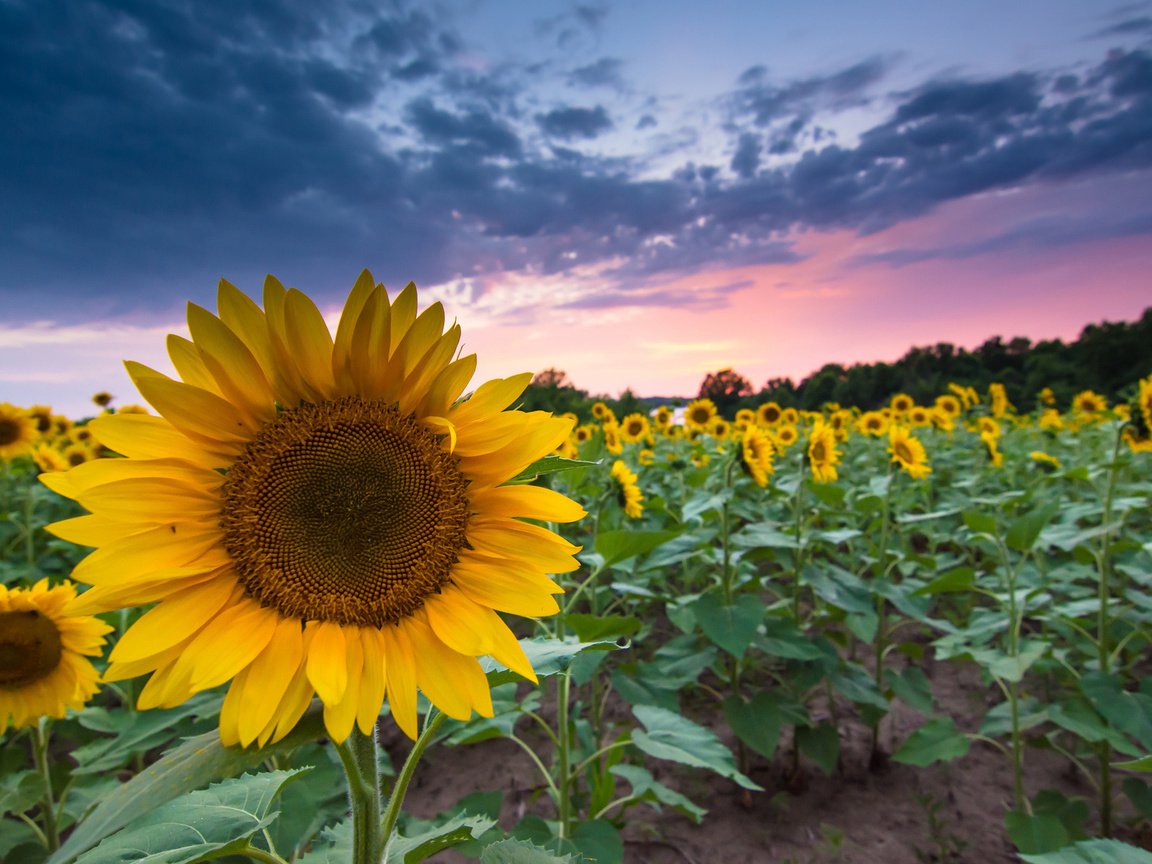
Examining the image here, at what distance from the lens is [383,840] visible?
1104 mm

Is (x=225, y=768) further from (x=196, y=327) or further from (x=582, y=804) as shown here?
(x=582, y=804)

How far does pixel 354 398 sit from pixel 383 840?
2.31 feet

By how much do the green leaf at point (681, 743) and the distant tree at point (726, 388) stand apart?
9.24m

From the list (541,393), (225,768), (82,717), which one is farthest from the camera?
(541,393)

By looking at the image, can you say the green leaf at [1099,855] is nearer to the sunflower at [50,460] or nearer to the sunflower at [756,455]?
the sunflower at [756,455]

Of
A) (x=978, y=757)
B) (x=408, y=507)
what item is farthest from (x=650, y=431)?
(x=408, y=507)

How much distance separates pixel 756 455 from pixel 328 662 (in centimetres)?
353

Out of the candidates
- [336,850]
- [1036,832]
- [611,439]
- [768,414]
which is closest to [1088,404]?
[768,414]

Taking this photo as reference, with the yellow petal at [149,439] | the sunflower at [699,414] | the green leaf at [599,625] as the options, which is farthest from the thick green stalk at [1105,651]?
the sunflower at [699,414]

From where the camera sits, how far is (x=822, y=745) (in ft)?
11.2

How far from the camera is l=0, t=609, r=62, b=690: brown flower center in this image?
2041 millimetres

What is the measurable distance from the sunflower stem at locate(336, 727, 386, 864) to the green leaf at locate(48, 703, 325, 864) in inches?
2.6

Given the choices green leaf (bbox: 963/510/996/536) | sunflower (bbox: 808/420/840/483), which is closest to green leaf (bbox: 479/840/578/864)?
green leaf (bbox: 963/510/996/536)

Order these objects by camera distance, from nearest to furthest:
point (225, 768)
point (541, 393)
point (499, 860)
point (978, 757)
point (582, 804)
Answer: point (225, 768) → point (499, 860) → point (582, 804) → point (978, 757) → point (541, 393)
